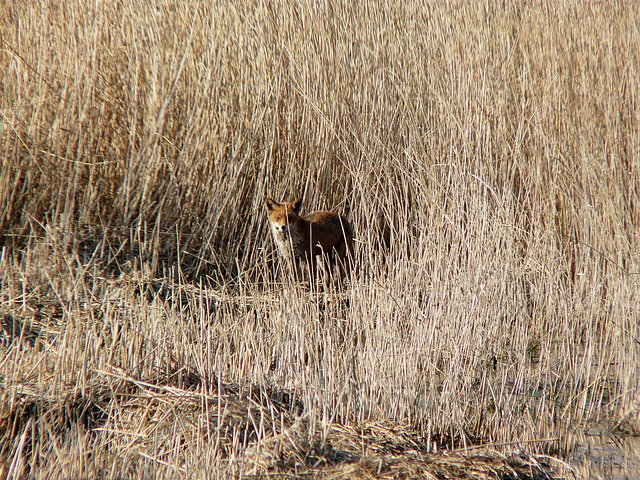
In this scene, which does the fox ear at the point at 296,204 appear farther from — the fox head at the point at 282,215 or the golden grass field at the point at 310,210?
the golden grass field at the point at 310,210

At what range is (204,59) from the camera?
4.65 m

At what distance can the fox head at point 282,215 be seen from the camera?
4387mm

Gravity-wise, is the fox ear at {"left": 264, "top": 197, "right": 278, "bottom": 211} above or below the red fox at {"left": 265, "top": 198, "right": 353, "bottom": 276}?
above

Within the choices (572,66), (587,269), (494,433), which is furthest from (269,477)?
(572,66)

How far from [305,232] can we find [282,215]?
38 centimetres

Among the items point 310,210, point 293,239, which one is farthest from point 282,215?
point 310,210

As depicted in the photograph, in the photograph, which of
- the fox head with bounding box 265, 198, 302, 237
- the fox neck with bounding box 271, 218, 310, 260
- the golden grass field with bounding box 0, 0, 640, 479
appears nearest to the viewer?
the golden grass field with bounding box 0, 0, 640, 479

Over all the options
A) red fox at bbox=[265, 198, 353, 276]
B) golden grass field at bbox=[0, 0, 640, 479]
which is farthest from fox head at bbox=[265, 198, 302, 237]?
golden grass field at bbox=[0, 0, 640, 479]

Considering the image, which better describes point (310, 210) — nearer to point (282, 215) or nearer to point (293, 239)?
point (293, 239)

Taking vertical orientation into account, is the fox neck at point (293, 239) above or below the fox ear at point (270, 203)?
below

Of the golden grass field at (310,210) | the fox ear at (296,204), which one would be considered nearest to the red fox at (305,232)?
the fox ear at (296,204)

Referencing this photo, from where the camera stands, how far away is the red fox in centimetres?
444

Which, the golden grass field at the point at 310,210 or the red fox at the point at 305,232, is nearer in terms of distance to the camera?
the golden grass field at the point at 310,210

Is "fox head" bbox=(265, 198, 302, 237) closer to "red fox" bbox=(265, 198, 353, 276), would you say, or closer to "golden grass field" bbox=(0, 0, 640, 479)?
"red fox" bbox=(265, 198, 353, 276)
